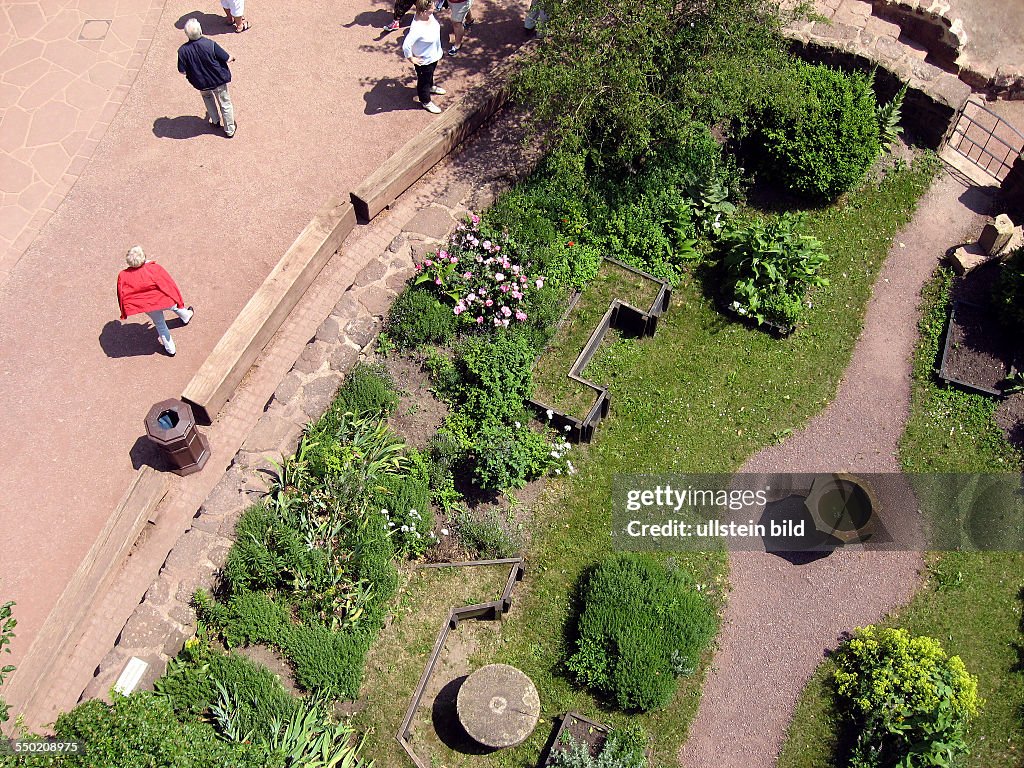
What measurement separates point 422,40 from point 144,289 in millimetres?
5460

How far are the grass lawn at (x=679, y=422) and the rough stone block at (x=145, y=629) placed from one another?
2.49 metres

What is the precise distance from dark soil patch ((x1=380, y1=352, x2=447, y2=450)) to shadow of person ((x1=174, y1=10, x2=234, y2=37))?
6.88m

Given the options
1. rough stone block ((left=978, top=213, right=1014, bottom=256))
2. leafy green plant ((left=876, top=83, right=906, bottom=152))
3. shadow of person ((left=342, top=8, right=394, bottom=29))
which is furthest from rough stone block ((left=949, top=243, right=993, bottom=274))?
shadow of person ((left=342, top=8, right=394, bottom=29))

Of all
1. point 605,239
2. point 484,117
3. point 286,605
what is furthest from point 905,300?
point 286,605

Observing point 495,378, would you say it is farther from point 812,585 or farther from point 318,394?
point 812,585

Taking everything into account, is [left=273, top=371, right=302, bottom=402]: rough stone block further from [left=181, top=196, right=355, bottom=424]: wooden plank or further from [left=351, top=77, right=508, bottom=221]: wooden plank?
[left=351, top=77, right=508, bottom=221]: wooden plank

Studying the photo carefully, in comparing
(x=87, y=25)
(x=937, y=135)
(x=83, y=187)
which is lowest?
(x=83, y=187)

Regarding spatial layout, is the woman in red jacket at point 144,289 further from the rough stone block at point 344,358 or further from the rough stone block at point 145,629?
the rough stone block at point 145,629

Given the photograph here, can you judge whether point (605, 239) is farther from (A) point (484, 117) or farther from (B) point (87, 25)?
(B) point (87, 25)

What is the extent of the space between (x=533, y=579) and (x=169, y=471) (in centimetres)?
490

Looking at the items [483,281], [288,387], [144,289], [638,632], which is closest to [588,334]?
[483,281]

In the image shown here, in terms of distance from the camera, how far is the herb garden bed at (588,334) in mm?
13039

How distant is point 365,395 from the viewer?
12680mm

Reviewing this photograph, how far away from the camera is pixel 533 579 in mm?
12211
